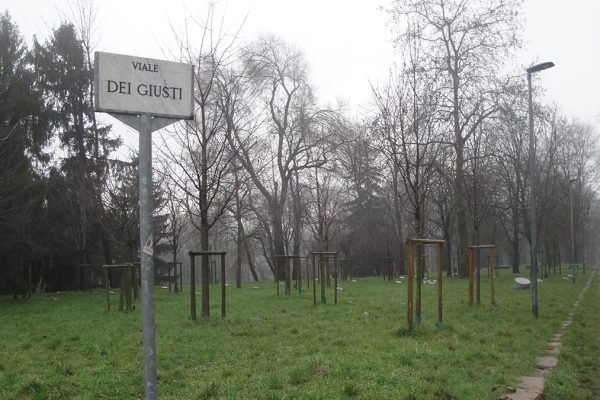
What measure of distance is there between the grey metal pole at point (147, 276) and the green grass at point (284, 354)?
271 cm

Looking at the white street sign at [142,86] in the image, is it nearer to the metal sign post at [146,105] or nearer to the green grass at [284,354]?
the metal sign post at [146,105]

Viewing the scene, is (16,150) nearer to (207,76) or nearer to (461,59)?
(207,76)

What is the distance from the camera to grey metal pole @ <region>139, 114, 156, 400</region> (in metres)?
3.19

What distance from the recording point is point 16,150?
21.4m

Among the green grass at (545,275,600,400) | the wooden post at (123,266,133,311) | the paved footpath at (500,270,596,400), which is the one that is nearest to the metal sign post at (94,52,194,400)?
the paved footpath at (500,270,596,400)

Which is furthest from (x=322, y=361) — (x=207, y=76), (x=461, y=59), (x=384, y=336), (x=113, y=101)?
(x=461, y=59)

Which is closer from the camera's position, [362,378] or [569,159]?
[362,378]

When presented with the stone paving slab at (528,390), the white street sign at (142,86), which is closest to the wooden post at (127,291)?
the stone paving slab at (528,390)

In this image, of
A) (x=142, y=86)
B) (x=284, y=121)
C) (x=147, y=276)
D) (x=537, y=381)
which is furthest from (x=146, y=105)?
(x=284, y=121)

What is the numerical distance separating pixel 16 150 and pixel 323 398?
2024cm

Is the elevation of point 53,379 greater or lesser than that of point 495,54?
lesser

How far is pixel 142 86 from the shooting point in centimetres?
339

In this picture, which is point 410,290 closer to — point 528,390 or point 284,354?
point 284,354

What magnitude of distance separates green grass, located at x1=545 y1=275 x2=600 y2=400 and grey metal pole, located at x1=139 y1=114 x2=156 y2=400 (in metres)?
4.91
